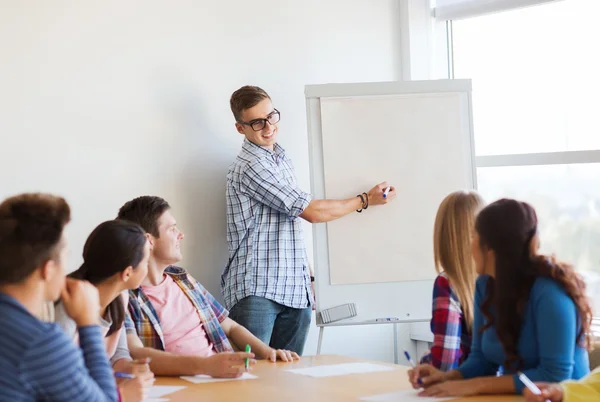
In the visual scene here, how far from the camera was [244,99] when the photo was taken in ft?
12.0

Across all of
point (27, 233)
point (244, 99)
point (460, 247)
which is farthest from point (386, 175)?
point (27, 233)

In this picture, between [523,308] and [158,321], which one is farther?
[158,321]

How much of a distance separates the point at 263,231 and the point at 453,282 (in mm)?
1518

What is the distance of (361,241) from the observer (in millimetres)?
3801

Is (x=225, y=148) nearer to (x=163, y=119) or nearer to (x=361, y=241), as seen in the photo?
(x=163, y=119)

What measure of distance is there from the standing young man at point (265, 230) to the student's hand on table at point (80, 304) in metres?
1.76

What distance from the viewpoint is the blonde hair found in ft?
7.43

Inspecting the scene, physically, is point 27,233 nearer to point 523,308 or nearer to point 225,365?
point 225,365

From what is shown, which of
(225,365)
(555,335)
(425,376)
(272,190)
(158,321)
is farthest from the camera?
(272,190)

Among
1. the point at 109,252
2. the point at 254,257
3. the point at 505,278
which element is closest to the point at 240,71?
the point at 254,257

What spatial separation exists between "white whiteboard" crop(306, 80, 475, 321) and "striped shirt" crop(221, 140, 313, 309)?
16 centimetres

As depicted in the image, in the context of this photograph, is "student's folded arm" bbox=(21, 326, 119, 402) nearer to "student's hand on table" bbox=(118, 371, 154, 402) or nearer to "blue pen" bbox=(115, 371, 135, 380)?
"student's hand on table" bbox=(118, 371, 154, 402)

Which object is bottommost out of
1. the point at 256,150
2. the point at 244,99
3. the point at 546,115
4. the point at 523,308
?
the point at 523,308

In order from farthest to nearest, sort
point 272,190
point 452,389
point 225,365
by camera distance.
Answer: point 272,190 < point 225,365 < point 452,389
